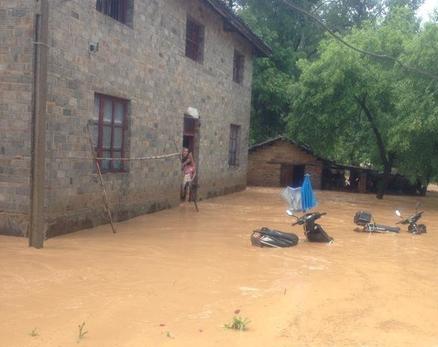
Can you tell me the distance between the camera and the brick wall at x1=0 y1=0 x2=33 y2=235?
27.3 ft

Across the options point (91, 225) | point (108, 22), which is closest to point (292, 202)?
point (91, 225)

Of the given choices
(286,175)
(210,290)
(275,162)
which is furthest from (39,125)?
(286,175)

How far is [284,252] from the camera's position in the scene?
8.26 m

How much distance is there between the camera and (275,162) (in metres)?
24.2

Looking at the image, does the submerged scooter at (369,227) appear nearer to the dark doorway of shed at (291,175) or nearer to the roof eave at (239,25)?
the roof eave at (239,25)

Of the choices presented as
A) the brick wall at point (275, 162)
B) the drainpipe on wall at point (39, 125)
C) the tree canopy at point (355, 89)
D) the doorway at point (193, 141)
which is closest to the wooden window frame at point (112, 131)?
the drainpipe on wall at point (39, 125)

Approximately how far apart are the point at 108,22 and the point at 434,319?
7.77 metres

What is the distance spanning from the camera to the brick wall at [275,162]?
78.7 ft

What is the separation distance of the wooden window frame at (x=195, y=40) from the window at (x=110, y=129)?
4.29 m

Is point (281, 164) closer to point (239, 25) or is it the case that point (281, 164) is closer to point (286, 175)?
point (286, 175)

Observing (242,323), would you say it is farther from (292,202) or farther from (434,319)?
(292,202)

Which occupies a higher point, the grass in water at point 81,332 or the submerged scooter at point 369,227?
the submerged scooter at point 369,227

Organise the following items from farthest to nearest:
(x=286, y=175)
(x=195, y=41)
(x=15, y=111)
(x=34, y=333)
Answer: (x=286, y=175)
(x=195, y=41)
(x=15, y=111)
(x=34, y=333)

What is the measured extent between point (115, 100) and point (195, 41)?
5.02 meters
